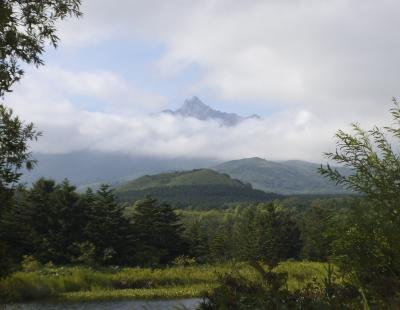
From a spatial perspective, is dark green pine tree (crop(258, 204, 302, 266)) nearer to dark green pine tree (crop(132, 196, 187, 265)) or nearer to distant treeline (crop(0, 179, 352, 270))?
distant treeline (crop(0, 179, 352, 270))

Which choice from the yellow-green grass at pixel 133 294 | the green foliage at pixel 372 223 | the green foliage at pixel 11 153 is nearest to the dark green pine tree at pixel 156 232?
the yellow-green grass at pixel 133 294

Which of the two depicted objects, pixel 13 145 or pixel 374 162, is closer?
pixel 374 162

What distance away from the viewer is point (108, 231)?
44.9 metres

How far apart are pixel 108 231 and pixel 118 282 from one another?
11.2 meters

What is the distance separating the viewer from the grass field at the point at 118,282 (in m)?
29.4

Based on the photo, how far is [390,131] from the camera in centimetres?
581

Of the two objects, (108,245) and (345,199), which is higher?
(345,199)

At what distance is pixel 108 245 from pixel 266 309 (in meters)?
42.6

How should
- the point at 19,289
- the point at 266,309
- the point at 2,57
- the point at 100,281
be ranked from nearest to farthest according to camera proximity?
the point at 266,309 → the point at 2,57 → the point at 19,289 → the point at 100,281

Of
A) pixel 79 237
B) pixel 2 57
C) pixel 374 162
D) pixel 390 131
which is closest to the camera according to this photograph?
pixel 374 162

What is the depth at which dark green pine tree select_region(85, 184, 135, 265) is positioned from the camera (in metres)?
44.4

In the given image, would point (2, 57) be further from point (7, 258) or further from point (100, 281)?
point (100, 281)

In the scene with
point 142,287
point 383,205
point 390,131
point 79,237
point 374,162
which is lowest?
point 142,287

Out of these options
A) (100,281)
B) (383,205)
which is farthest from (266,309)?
(100,281)
